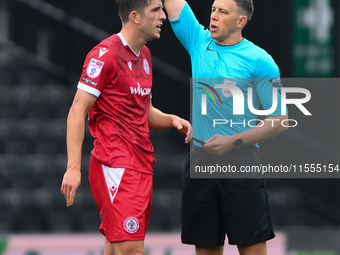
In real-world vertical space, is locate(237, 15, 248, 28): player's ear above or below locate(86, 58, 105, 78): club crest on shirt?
above

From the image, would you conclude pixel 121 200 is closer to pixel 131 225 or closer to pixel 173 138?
pixel 131 225

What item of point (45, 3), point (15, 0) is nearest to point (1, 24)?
point (15, 0)

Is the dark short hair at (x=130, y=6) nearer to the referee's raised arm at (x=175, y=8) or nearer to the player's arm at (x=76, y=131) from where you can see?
the referee's raised arm at (x=175, y=8)

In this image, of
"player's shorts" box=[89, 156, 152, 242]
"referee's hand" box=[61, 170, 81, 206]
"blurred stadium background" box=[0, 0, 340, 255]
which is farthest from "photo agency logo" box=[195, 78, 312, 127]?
"blurred stadium background" box=[0, 0, 340, 255]

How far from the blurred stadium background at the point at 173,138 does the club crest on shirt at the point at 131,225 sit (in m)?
2.96

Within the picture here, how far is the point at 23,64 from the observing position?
9.01 meters

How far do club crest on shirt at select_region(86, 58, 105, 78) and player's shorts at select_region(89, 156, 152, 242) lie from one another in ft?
1.68

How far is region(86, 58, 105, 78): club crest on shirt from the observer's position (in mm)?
2941

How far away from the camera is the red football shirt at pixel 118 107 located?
2996 millimetres

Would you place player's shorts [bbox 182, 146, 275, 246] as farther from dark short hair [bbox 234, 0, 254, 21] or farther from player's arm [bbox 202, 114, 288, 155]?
dark short hair [bbox 234, 0, 254, 21]

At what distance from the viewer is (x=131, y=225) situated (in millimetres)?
2953

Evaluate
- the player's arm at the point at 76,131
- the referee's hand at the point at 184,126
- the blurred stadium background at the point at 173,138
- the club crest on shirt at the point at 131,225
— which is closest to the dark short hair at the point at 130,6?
the player's arm at the point at 76,131

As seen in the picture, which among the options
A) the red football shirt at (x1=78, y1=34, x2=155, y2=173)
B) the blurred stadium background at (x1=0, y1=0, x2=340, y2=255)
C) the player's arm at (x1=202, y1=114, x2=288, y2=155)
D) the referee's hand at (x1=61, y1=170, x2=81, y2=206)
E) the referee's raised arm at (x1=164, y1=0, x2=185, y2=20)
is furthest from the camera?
the blurred stadium background at (x1=0, y1=0, x2=340, y2=255)

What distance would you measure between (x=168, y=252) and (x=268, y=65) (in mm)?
2644
